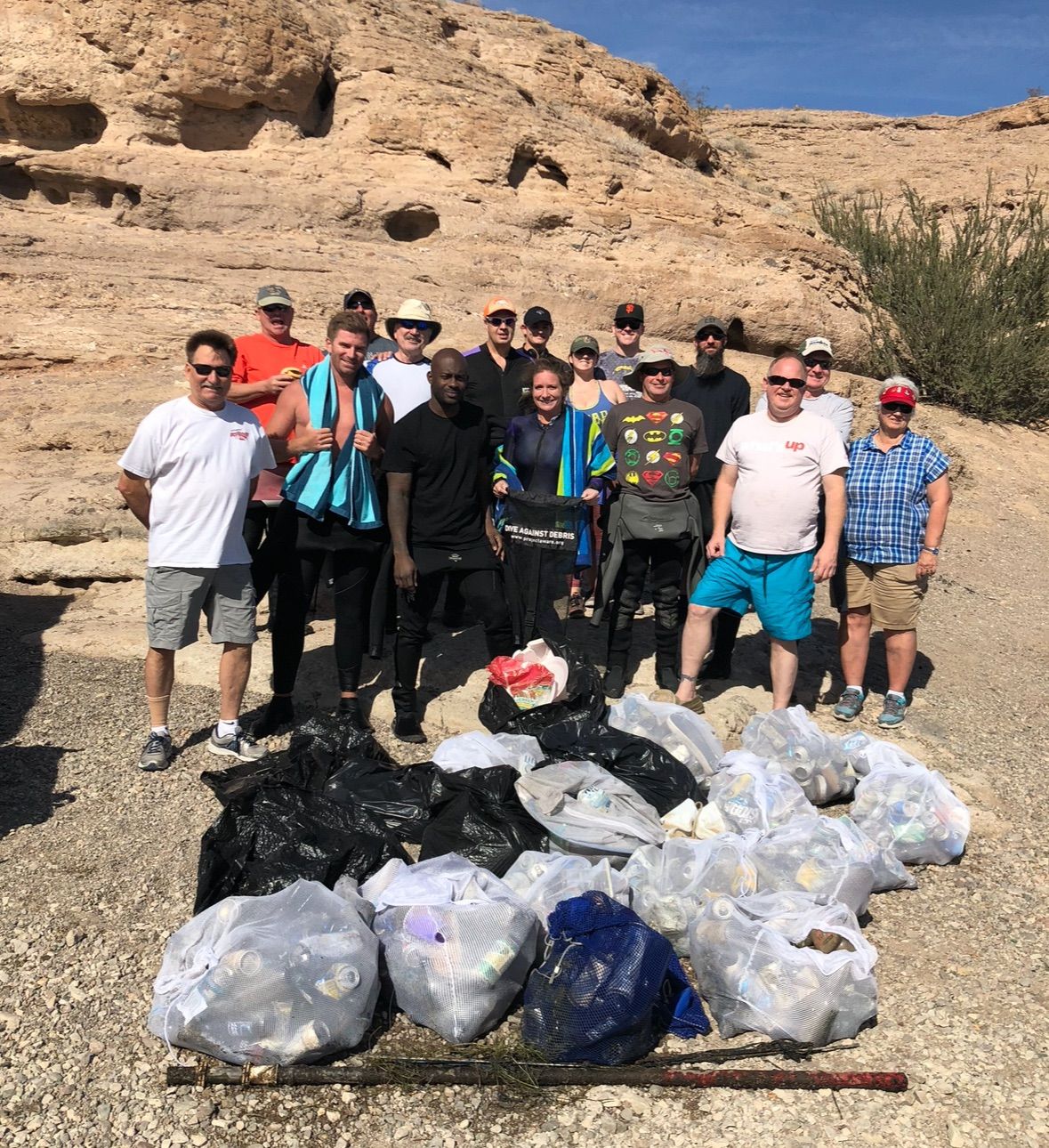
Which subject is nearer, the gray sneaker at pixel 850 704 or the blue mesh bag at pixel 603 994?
the blue mesh bag at pixel 603 994

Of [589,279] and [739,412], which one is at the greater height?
[589,279]

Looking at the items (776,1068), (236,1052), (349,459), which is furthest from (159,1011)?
(349,459)

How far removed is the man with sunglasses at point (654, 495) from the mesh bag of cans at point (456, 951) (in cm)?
252

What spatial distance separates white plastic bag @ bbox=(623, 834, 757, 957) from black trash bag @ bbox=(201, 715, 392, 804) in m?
1.47

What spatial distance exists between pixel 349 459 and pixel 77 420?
3600 mm

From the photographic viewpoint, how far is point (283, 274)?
877cm

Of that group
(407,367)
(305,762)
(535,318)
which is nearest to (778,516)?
(535,318)

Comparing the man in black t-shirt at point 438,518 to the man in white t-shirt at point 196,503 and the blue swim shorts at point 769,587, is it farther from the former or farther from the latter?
the blue swim shorts at point 769,587

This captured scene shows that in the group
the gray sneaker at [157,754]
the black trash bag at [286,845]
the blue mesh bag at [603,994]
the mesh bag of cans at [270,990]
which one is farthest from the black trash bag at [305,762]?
the blue mesh bag at [603,994]

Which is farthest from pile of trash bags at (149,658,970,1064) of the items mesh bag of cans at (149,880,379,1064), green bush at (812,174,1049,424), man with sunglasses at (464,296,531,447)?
green bush at (812,174,1049,424)

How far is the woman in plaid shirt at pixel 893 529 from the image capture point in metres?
5.39

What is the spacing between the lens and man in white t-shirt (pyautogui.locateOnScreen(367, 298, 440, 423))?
5730mm

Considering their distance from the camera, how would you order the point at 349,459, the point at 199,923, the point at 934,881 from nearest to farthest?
1. the point at 199,923
2. the point at 934,881
3. the point at 349,459

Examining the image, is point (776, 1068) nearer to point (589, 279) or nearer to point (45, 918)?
point (45, 918)
